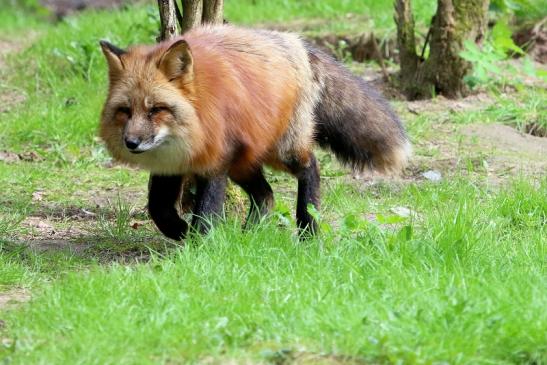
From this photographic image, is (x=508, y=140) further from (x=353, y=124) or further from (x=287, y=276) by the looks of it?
(x=287, y=276)

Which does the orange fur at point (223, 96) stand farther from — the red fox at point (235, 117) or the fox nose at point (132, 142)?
the fox nose at point (132, 142)

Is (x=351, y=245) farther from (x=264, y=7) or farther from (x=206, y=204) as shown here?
(x=264, y=7)

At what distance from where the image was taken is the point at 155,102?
19.4 ft

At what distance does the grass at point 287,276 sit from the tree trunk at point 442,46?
1.35m

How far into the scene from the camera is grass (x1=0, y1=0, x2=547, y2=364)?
175 inches

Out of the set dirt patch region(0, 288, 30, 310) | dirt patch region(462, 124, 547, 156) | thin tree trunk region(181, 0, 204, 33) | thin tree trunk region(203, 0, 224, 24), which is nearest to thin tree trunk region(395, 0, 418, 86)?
dirt patch region(462, 124, 547, 156)

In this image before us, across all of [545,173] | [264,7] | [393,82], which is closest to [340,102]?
[545,173]

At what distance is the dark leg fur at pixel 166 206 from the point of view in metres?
6.62

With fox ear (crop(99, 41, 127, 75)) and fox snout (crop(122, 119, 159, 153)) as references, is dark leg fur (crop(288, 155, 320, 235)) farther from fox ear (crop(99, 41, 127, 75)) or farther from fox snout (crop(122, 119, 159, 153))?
fox ear (crop(99, 41, 127, 75))

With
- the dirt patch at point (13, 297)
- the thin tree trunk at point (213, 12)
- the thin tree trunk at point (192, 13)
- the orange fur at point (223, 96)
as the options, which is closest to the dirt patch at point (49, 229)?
the orange fur at point (223, 96)

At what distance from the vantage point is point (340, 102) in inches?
277

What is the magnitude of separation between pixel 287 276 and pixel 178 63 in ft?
4.98

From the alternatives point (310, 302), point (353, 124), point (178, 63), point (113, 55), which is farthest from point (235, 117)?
point (310, 302)

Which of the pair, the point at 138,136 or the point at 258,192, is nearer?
the point at 138,136
